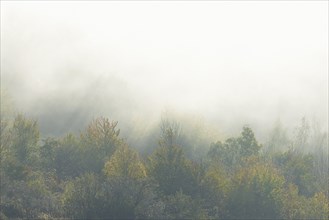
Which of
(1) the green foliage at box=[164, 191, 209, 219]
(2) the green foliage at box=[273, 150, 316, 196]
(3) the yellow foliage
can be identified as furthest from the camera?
(2) the green foliage at box=[273, 150, 316, 196]

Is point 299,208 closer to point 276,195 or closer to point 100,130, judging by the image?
point 276,195

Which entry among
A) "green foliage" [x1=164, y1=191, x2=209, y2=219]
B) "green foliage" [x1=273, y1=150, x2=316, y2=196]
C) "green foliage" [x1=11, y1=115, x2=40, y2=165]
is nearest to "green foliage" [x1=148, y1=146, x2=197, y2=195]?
"green foliage" [x1=164, y1=191, x2=209, y2=219]

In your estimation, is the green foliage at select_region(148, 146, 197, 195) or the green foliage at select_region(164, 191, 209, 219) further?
the green foliage at select_region(148, 146, 197, 195)

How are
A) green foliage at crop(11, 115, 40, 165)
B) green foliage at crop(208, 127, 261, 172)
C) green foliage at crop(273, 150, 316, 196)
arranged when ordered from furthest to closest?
green foliage at crop(208, 127, 261, 172), green foliage at crop(273, 150, 316, 196), green foliage at crop(11, 115, 40, 165)

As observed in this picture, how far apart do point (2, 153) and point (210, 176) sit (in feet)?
73.1

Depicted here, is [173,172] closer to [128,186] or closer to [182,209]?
[182,209]

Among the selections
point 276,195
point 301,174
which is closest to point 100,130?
point 276,195

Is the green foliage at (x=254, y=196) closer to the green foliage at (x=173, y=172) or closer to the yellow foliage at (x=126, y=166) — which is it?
the green foliage at (x=173, y=172)

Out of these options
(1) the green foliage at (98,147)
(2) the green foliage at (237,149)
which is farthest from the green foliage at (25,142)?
(2) the green foliage at (237,149)

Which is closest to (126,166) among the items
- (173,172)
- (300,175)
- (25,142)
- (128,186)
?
(173,172)

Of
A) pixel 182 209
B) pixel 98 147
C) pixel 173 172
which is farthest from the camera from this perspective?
pixel 98 147

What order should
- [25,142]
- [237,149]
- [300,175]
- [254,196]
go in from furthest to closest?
[237,149]
[300,175]
[25,142]
[254,196]

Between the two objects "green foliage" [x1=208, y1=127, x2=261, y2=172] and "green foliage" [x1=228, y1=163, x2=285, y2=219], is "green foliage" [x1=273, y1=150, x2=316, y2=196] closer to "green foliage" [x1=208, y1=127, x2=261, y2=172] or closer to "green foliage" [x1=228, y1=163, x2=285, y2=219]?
"green foliage" [x1=208, y1=127, x2=261, y2=172]

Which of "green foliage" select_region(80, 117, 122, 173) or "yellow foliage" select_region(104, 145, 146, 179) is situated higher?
"green foliage" select_region(80, 117, 122, 173)
